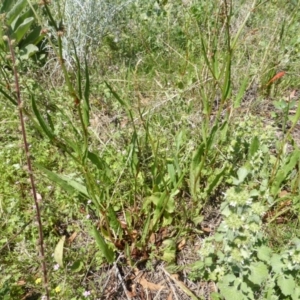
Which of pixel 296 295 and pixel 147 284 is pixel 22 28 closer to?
pixel 147 284

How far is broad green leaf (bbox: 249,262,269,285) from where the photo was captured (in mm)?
1284

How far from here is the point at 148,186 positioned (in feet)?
6.28

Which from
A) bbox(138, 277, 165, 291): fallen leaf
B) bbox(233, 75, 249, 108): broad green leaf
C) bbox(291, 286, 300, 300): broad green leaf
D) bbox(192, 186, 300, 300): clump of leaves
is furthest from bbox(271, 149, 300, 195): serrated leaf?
bbox(138, 277, 165, 291): fallen leaf

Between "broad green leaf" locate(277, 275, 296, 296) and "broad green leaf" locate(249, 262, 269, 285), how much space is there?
82 mm

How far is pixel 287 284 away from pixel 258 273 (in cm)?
13

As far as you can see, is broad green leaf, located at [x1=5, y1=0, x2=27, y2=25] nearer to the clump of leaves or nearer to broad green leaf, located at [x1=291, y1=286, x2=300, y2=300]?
the clump of leaves

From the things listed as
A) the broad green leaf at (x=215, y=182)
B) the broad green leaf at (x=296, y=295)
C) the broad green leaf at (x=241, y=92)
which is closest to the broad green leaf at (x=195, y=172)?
the broad green leaf at (x=215, y=182)

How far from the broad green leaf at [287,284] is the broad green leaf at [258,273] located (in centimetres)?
8

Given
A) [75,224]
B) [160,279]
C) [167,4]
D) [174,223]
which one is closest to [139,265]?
[160,279]

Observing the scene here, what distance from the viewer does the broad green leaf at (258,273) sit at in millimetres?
1284

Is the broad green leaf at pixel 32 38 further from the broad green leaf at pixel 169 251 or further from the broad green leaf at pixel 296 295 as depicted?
the broad green leaf at pixel 296 295

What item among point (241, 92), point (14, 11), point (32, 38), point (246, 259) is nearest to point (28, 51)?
point (32, 38)

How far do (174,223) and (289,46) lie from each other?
1.69 metres

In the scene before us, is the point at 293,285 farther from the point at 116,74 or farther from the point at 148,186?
the point at 116,74
